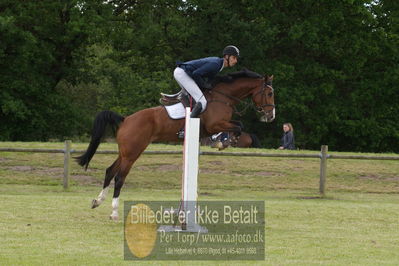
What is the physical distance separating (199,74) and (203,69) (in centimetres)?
11

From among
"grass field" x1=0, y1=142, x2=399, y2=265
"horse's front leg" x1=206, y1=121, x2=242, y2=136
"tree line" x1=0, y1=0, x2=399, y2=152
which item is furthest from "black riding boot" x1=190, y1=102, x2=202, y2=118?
"tree line" x1=0, y1=0, x2=399, y2=152

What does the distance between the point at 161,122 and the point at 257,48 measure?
22.6 metres

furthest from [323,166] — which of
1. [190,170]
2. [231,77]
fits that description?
[190,170]

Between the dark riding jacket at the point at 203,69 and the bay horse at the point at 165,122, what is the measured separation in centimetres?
32

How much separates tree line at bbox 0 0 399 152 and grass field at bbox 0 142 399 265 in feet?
42.6

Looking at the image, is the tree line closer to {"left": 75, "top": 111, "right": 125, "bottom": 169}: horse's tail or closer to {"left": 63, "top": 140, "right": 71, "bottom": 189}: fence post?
{"left": 63, "top": 140, "right": 71, "bottom": 189}: fence post

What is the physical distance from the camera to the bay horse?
10.9 metres

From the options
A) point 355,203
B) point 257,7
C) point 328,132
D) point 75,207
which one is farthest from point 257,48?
point 75,207

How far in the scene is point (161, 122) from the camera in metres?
11.0

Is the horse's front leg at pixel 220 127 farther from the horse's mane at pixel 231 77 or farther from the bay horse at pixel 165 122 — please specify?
the horse's mane at pixel 231 77

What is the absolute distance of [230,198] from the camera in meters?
15.5

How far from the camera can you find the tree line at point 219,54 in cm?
3225

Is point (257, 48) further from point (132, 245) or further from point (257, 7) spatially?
point (132, 245)

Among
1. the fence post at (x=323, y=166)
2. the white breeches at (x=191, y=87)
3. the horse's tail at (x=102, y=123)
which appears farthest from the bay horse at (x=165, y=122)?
the fence post at (x=323, y=166)
